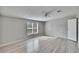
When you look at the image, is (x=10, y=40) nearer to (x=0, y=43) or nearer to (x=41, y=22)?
(x=0, y=43)

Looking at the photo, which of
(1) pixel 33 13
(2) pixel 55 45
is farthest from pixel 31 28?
(2) pixel 55 45

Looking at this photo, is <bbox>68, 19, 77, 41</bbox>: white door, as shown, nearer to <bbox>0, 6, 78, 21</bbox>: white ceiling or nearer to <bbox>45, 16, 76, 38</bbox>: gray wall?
<bbox>45, 16, 76, 38</bbox>: gray wall

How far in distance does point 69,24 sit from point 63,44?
0.58 metres

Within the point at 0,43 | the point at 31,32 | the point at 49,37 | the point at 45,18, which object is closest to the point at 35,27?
the point at 31,32

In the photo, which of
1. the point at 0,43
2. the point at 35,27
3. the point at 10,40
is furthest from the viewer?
the point at 35,27

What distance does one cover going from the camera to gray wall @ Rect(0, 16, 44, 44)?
1903mm

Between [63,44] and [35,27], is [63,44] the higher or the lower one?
the lower one

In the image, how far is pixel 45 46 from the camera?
217 cm

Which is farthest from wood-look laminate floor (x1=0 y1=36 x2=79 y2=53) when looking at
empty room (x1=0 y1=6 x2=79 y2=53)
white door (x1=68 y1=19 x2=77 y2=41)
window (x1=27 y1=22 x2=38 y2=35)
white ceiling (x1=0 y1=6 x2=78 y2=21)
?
white ceiling (x1=0 y1=6 x2=78 y2=21)

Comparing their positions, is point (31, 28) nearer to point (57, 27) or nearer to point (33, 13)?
point (33, 13)

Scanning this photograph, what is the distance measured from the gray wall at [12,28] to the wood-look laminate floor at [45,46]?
21cm

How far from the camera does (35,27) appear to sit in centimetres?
216

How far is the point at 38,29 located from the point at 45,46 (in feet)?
1.79
